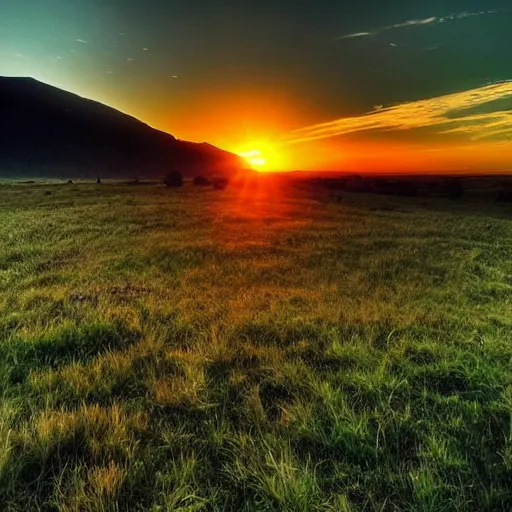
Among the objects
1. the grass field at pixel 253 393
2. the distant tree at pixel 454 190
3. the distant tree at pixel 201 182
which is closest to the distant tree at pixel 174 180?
the distant tree at pixel 201 182

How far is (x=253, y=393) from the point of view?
4.17 meters

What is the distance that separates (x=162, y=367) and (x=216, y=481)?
2101mm

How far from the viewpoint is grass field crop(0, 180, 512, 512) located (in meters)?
2.88

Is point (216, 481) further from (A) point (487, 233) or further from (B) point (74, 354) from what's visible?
(A) point (487, 233)

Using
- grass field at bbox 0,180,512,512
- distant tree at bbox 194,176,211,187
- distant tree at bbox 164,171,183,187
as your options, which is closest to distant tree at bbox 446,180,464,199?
distant tree at bbox 194,176,211,187

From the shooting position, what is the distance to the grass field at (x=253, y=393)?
9.46 ft

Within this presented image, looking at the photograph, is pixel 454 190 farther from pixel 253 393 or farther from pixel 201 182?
pixel 253 393

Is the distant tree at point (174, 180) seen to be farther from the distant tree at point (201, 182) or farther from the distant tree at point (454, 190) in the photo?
the distant tree at point (454, 190)

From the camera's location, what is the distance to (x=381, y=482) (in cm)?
295

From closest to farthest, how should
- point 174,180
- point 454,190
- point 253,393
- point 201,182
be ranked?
1. point 253,393
2. point 174,180
3. point 454,190
4. point 201,182

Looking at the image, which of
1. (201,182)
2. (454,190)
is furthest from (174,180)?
(454,190)

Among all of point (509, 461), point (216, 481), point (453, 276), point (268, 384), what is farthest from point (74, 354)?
point (453, 276)

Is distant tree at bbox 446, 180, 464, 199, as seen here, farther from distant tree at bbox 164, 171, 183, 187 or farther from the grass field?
the grass field

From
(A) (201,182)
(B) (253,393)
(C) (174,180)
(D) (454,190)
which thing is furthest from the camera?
(A) (201,182)
